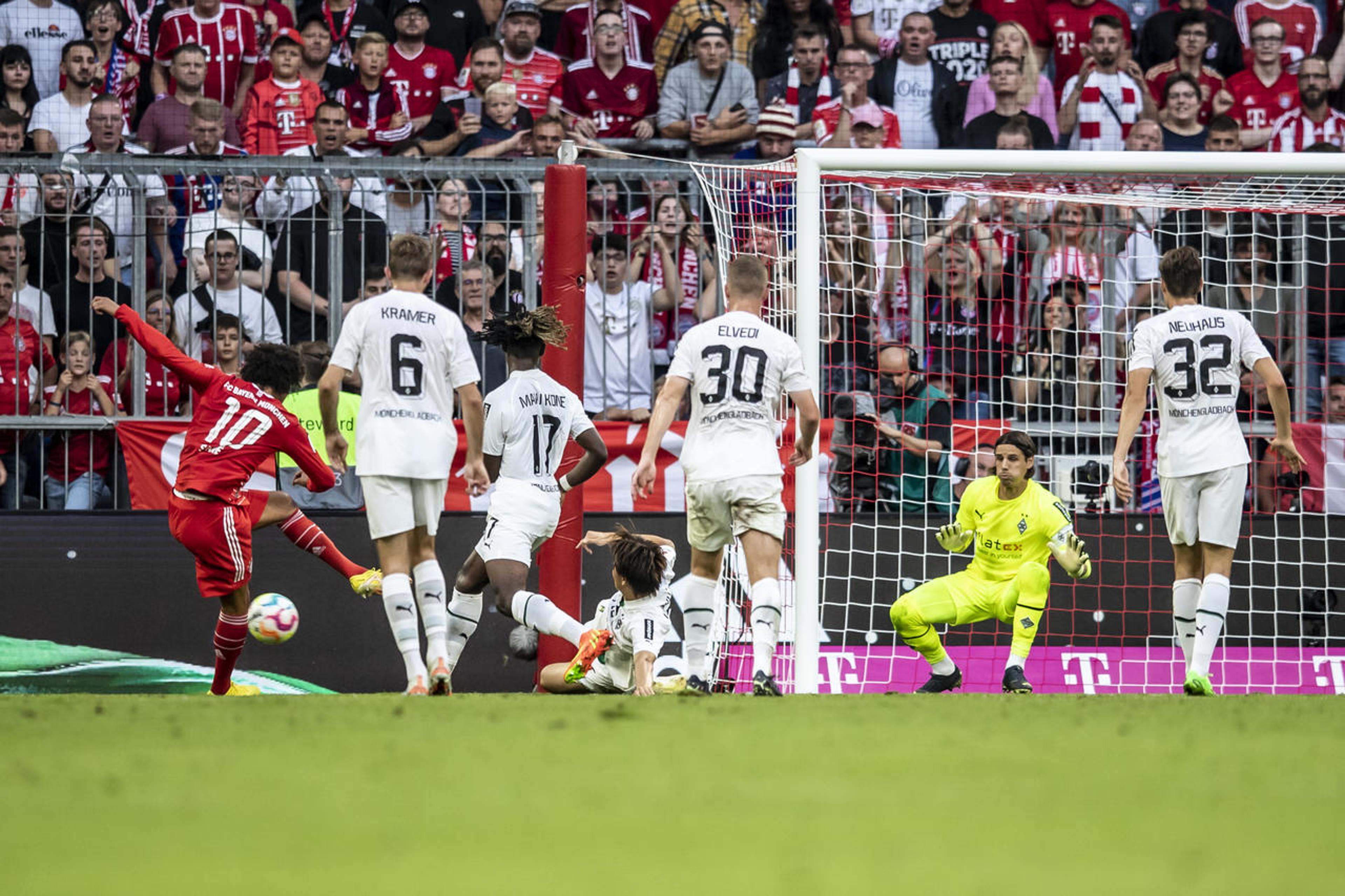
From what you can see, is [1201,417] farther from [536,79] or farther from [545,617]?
[536,79]

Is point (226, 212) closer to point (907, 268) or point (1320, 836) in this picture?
point (907, 268)

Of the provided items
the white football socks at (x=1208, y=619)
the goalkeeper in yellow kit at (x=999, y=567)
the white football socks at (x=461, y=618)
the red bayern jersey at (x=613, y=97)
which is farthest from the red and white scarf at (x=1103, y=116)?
the white football socks at (x=461, y=618)

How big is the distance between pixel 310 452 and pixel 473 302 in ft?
8.75

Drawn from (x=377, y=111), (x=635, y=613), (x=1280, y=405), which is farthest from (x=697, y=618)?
(x=377, y=111)

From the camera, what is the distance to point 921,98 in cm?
1255

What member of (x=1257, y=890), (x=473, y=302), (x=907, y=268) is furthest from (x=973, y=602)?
(x=1257, y=890)

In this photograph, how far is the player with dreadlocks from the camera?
8164 mm

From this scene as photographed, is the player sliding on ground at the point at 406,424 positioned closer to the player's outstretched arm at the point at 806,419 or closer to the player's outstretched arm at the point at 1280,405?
the player's outstretched arm at the point at 806,419

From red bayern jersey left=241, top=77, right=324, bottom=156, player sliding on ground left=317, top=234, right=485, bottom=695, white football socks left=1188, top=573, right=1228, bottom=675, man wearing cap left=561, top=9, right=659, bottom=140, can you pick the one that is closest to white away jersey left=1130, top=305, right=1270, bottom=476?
white football socks left=1188, top=573, right=1228, bottom=675

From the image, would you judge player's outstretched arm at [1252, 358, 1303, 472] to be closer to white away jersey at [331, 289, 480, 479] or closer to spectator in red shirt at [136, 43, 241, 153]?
white away jersey at [331, 289, 480, 479]

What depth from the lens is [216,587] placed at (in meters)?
8.27

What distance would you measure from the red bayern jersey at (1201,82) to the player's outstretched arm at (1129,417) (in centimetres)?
551

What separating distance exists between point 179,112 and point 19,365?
2.44 m

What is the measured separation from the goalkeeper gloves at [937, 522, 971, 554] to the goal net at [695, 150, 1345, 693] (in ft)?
3.44
